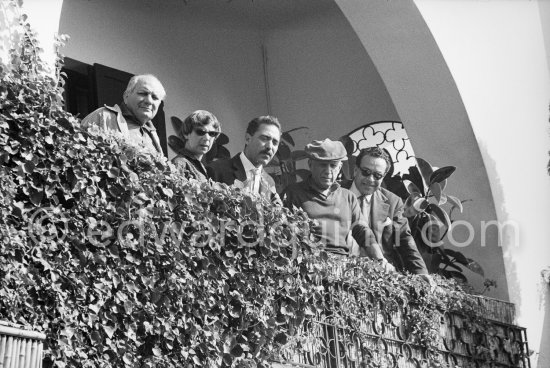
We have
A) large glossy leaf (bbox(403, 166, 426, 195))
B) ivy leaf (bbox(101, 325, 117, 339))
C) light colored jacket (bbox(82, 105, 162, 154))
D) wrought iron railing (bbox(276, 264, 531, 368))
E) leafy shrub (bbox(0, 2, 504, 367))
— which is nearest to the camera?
leafy shrub (bbox(0, 2, 504, 367))

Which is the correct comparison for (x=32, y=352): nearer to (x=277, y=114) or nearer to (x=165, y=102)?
(x=165, y=102)

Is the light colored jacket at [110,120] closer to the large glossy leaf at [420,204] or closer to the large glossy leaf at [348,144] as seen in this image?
the large glossy leaf at [420,204]

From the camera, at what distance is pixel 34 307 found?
5.86 metres

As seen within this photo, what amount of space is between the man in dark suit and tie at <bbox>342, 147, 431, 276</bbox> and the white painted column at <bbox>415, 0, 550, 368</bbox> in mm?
1831

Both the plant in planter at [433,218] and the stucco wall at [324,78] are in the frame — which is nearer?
the plant in planter at [433,218]

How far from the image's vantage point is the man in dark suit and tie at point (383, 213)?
934 cm

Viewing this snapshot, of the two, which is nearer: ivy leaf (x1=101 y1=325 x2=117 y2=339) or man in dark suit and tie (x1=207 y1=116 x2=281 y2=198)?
ivy leaf (x1=101 y1=325 x2=117 y2=339)

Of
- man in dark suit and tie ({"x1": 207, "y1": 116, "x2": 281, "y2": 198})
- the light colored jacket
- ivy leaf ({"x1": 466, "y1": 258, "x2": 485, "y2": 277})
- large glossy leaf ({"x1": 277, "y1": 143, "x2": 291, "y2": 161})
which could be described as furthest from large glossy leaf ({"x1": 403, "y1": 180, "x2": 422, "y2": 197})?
the light colored jacket

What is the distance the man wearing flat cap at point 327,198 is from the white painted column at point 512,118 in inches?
105

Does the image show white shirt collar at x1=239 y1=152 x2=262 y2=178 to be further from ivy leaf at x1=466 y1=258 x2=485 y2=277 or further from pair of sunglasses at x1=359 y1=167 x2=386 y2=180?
ivy leaf at x1=466 y1=258 x2=485 y2=277

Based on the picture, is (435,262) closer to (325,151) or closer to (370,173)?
(370,173)

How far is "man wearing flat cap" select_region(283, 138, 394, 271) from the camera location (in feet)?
28.1

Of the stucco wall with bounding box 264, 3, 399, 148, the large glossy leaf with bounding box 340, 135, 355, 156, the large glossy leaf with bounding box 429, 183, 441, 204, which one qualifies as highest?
the stucco wall with bounding box 264, 3, 399, 148

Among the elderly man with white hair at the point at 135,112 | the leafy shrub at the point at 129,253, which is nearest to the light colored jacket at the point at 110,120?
the elderly man with white hair at the point at 135,112
